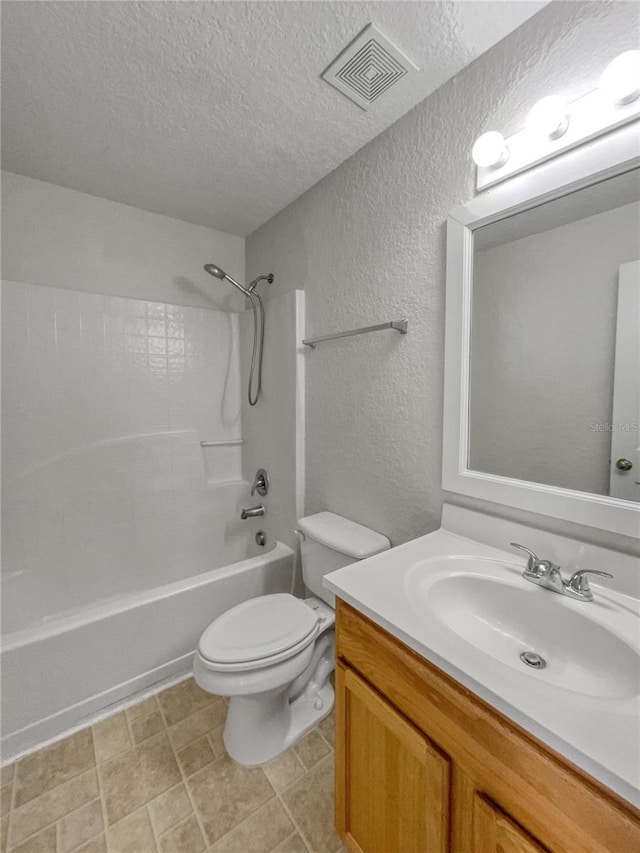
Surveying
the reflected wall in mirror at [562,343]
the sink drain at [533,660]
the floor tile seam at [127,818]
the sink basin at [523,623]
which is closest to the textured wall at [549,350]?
the reflected wall in mirror at [562,343]

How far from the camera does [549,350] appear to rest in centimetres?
96

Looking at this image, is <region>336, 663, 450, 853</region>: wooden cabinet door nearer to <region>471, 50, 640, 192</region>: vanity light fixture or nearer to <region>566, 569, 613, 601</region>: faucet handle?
<region>566, 569, 613, 601</region>: faucet handle

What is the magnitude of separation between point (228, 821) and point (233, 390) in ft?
6.37

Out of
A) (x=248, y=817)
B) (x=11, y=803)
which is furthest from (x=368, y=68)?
(x=11, y=803)

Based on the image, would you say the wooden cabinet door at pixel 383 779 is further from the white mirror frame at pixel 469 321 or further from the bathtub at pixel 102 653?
the bathtub at pixel 102 653

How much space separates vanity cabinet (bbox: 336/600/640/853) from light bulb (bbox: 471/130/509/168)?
1226 mm

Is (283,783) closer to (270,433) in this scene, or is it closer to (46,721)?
(46,721)

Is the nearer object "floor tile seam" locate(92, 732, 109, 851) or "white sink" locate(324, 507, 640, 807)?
"white sink" locate(324, 507, 640, 807)

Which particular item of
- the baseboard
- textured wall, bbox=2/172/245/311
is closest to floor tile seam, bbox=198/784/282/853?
the baseboard

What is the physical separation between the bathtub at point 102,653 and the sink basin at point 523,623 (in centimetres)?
113

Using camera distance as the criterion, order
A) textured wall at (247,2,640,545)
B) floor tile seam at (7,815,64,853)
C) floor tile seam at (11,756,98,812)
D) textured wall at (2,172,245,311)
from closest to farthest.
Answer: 1. textured wall at (247,2,640,545)
2. floor tile seam at (7,815,64,853)
3. floor tile seam at (11,756,98,812)
4. textured wall at (2,172,245,311)

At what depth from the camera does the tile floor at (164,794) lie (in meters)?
1.04

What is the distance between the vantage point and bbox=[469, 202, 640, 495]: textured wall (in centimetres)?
86

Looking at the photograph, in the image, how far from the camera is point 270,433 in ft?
6.77
